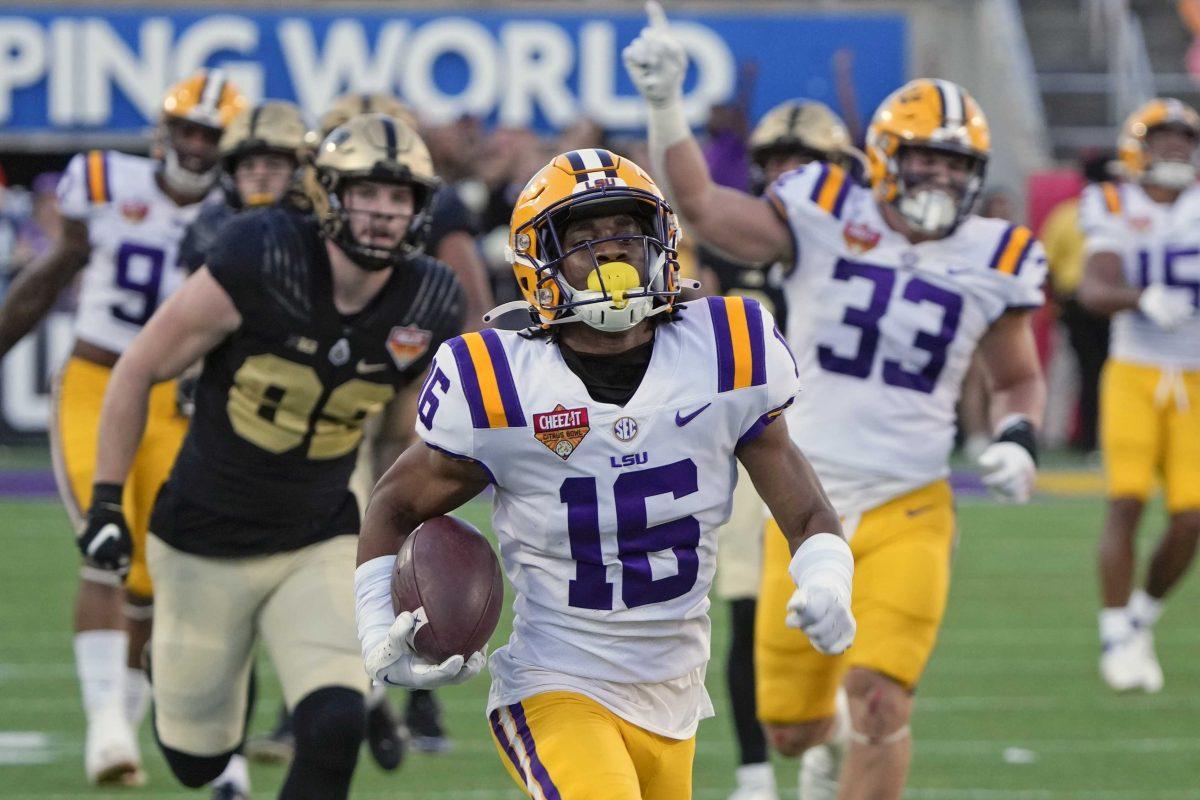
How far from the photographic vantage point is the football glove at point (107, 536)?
426cm

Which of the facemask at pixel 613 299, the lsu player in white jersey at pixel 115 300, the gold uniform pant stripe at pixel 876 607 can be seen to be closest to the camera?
the facemask at pixel 613 299

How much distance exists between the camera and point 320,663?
421 cm

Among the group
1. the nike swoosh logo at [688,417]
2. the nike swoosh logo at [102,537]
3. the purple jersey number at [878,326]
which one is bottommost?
the nike swoosh logo at [102,537]

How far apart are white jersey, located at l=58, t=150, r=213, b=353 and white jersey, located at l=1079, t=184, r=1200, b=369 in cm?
336

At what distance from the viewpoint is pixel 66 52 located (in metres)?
14.5

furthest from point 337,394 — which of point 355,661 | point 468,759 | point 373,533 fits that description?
point 468,759

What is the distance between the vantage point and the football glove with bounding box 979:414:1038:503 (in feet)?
14.8

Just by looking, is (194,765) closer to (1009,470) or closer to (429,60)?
(1009,470)

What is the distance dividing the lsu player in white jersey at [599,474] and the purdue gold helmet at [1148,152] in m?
4.55

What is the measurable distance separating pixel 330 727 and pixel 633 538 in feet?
3.27

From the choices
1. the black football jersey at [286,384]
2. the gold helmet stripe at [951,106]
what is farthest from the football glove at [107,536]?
the gold helmet stripe at [951,106]

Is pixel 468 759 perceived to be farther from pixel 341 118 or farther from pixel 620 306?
pixel 620 306

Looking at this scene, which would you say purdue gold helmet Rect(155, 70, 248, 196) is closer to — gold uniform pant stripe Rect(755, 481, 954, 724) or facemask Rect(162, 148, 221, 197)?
facemask Rect(162, 148, 221, 197)

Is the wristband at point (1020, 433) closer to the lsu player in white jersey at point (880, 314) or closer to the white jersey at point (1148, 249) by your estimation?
the lsu player in white jersey at point (880, 314)
